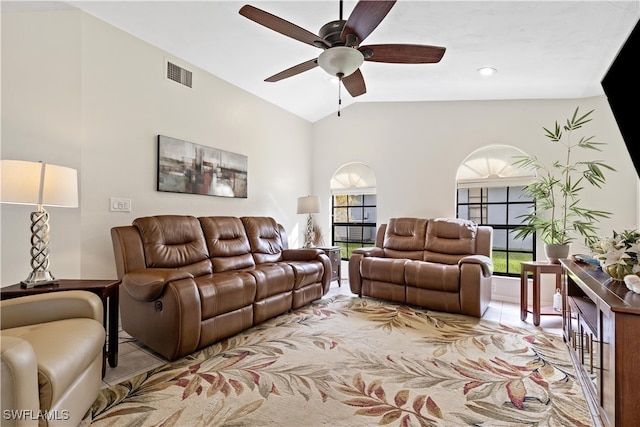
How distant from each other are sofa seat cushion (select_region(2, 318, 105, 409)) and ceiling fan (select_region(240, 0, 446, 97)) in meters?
2.00

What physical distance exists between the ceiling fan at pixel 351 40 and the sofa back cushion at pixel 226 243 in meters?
2.00

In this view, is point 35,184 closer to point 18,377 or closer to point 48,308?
point 48,308

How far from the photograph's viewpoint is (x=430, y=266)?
3.63m

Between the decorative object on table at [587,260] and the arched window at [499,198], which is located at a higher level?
the arched window at [499,198]

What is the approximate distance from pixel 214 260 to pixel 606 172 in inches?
183

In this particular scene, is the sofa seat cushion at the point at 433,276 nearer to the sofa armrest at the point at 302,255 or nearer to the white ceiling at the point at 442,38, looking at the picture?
the sofa armrest at the point at 302,255

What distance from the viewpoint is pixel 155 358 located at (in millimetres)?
2443

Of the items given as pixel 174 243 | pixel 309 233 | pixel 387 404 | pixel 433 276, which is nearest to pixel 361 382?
pixel 387 404

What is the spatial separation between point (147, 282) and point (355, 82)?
230 centimetres

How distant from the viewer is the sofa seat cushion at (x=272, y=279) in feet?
10.00

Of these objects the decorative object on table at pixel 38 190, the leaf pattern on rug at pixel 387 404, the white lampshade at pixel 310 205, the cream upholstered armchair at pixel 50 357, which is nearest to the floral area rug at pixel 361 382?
the leaf pattern on rug at pixel 387 404

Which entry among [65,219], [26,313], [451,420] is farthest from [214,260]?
[451,420]

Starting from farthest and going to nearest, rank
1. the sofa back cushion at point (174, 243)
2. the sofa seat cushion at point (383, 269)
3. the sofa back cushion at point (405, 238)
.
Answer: the sofa back cushion at point (405, 238) → the sofa seat cushion at point (383, 269) → the sofa back cushion at point (174, 243)

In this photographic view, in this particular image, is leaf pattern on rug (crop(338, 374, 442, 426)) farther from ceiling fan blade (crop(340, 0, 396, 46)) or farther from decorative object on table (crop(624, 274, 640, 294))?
ceiling fan blade (crop(340, 0, 396, 46))
